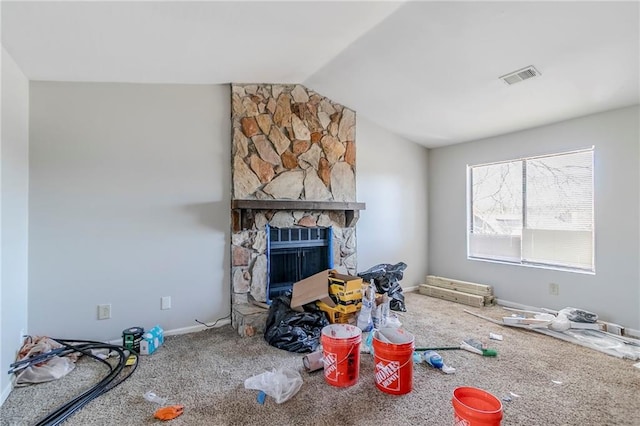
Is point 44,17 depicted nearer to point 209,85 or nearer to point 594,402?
point 209,85

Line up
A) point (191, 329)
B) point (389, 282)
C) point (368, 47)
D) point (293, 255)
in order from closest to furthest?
point (368, 47), point (191, 329), point (293, 255), point (389, 282)

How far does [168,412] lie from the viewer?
1827mm

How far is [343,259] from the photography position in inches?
161

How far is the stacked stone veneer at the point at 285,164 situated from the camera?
3.40 meters

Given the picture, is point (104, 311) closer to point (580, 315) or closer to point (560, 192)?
point (580, 315)

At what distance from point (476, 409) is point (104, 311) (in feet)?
9.59

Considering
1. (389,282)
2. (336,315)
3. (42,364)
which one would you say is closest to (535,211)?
(389,282)

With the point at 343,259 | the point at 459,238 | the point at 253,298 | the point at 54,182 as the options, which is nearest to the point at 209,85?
the point at 54,182

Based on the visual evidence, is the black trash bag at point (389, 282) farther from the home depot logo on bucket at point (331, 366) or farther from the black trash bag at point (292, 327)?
the home depot logo on bucket at point (331, 366)

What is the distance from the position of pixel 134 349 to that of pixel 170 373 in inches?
21.7

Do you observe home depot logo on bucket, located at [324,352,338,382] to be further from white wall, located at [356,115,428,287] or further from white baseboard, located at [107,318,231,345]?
white wall, located at [356,115,428,287]

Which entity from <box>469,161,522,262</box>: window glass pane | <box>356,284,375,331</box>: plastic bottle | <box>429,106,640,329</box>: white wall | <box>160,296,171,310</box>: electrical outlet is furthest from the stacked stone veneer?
<box>429,106,640,329</box>: white wall

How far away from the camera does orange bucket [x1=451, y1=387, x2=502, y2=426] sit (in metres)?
1.39

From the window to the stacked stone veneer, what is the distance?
1.82 m
